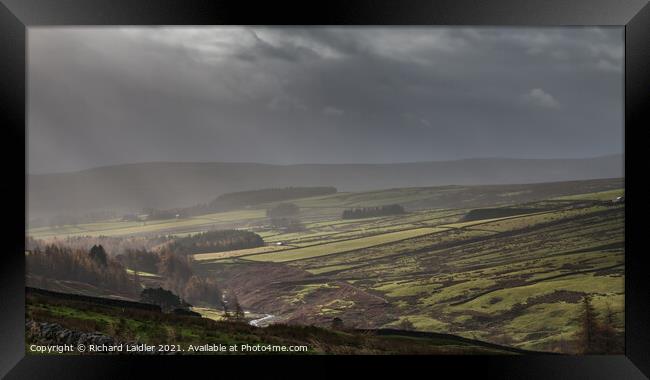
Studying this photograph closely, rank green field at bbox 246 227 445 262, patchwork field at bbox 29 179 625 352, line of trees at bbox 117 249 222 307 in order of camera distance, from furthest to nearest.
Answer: green field at bbox 246 227 445 262 → line of trees at bbox 117 249 222 307 → patchwork field at bbox 29 179 625 352

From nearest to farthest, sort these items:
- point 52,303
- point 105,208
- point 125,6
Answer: point 125,6 → point 52,303 → point 105,208

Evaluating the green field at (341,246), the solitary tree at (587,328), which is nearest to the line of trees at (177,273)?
the green field at (341,246)

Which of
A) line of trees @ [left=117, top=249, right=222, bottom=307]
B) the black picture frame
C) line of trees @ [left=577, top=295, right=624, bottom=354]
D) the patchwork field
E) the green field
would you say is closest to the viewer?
the black picture frame

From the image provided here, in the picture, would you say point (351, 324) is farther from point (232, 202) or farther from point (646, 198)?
point (646, 198)

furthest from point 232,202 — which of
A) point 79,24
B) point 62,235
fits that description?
point 79,24

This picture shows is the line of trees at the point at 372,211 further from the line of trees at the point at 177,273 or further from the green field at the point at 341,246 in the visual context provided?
the line of trees at the point at 177,273

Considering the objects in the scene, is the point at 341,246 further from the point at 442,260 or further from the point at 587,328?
the point at 587,328

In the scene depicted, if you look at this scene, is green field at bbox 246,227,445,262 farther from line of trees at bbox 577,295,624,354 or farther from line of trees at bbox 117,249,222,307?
line of trees at bbox 577,295,624,354

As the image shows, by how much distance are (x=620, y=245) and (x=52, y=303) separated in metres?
6.00

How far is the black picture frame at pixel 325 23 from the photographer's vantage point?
127 inches

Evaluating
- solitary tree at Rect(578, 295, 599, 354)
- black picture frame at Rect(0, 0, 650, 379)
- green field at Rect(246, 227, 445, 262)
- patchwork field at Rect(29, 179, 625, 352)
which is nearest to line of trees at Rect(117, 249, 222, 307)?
patchwork field at Rect(29, 179, 625, 352)

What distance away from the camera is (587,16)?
10.7 ft

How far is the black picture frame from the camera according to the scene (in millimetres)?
3230

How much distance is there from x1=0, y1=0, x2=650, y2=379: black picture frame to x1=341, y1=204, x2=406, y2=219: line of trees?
1.79m
